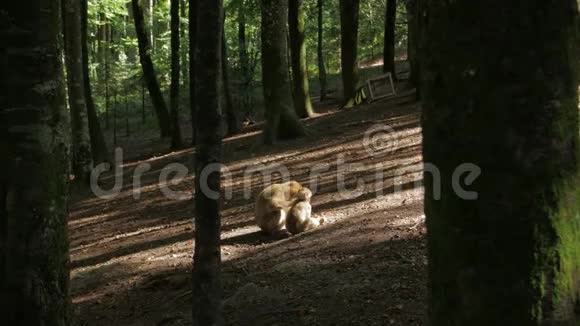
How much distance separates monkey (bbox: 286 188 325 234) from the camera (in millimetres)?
8227

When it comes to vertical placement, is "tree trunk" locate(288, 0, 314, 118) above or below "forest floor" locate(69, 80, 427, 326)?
above

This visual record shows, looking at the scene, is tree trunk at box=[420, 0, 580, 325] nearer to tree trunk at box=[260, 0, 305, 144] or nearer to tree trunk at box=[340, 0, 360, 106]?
tree trunk at box=[260, 0, 305, 144]

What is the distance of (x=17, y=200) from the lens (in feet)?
15.2

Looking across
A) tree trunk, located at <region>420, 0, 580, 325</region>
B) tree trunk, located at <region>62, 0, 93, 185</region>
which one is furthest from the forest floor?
tree trunk, located at <region>420, 0, 580, 325</region>

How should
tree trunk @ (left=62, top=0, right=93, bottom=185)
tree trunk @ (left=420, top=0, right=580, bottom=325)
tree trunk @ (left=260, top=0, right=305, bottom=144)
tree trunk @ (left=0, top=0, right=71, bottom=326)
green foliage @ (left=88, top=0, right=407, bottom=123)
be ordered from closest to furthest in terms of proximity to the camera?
tree trunk @ (left=420, top=0, right=580, bottom=325) < tree trunk @ (left=0, top=0, right=71, bottom=326) < tree trunk @ (left=62, top=0, right=93, bottom=185) < tree trunk @ (left=260, top=0, right=305, bottom=144) < green foliage @ (left=88, top=0, right=407, bottom=123)

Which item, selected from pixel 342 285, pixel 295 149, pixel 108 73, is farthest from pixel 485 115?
pixel 108 73

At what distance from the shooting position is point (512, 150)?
2059 millimetres

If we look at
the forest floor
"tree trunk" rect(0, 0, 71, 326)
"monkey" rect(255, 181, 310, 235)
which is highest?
"tree trunk" rect(0, 0, 71, 326)

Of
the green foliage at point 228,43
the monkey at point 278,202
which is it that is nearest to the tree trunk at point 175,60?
the green foliage at point 228,43

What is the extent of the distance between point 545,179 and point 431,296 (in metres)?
0.64

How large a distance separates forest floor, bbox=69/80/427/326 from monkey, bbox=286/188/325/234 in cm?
14

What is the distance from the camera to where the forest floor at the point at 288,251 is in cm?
588

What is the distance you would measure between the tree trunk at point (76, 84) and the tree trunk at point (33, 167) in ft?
36.9

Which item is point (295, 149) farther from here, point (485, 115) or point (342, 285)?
point (485, 115)
